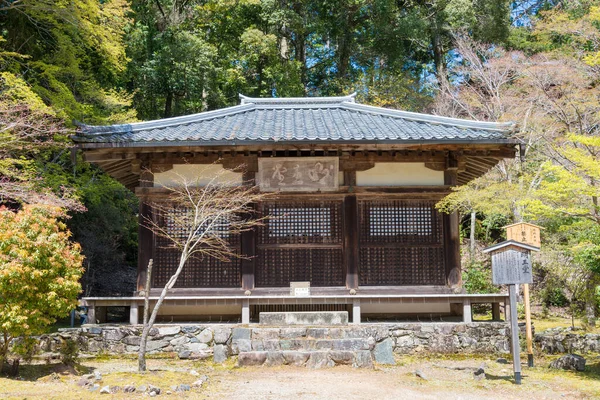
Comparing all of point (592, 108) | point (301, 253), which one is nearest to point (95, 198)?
point (301, 253)

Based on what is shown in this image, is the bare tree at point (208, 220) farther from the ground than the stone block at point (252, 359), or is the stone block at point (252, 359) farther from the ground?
the bare tree at point (208, 220)

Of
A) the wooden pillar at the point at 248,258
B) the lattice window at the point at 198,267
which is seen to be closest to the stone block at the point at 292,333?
the wooden pillar at the point at 248,258

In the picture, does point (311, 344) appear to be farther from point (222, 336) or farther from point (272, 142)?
point (272, 142)

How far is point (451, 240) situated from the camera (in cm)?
1180

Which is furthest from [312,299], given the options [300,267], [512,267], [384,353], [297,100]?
[297,100]

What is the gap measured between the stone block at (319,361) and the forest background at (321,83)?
14.1ft

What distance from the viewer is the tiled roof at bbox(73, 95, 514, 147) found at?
11.0 m

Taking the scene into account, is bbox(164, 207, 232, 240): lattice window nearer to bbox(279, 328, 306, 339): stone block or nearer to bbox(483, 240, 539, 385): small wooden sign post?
bbox(279, 328, 306, 339): stone block

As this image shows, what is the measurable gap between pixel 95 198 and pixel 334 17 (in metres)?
20.2

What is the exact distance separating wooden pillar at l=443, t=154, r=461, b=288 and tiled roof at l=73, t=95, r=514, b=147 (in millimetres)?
808

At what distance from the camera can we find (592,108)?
54.4 feet

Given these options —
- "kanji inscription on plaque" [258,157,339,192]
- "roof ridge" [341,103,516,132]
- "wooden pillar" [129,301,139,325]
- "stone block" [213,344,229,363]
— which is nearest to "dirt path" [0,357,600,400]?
"stone block" [213,344,229,363]

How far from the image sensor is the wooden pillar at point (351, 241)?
38.2 ft

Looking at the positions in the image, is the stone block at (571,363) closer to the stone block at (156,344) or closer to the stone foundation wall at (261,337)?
the stone foundation wall at (261,337)
